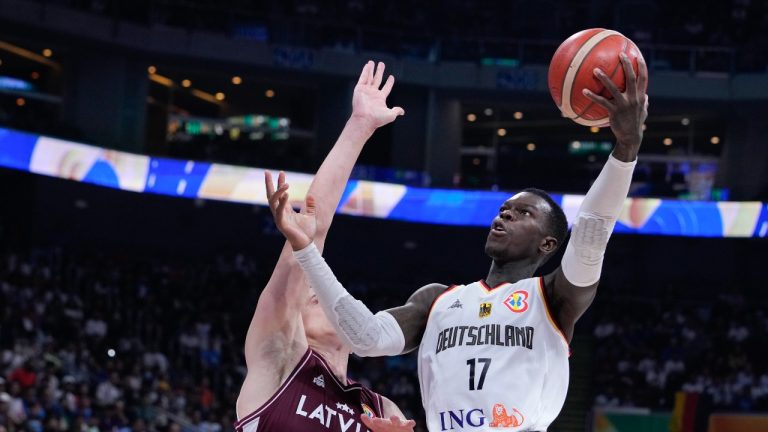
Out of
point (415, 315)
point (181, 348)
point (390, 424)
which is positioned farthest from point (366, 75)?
point (181, 348)

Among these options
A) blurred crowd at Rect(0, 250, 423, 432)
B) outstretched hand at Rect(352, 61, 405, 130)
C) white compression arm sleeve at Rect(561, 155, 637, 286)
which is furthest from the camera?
blurred crowd at Rect(0, 250, 423, 432)

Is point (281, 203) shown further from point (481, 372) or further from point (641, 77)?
point (641, 77)

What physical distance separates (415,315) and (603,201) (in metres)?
0.91

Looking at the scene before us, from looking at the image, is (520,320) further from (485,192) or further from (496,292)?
(485,192)

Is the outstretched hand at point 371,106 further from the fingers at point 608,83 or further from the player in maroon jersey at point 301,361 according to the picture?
the fingers at point 608,83

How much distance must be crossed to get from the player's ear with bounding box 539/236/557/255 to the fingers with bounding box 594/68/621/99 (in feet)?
2.44

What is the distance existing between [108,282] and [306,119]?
7.91 meters

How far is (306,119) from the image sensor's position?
28.2m

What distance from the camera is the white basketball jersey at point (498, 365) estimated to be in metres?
3.78

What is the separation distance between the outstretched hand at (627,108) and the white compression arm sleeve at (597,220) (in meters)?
0.07

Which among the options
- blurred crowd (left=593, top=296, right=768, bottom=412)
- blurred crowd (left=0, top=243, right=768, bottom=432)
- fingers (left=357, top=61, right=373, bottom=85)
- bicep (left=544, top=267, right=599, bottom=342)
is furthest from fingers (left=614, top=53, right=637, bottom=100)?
blurred crowd (left=593, top=296, right=768, bottom=412)

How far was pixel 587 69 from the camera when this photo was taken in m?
→ 3.83

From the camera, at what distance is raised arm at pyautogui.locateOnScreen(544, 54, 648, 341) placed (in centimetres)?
356

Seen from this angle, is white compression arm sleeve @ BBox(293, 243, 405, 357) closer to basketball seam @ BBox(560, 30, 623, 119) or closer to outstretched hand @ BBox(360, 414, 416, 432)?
outstretched hand @ BBox(360, 414, 416, 432)
